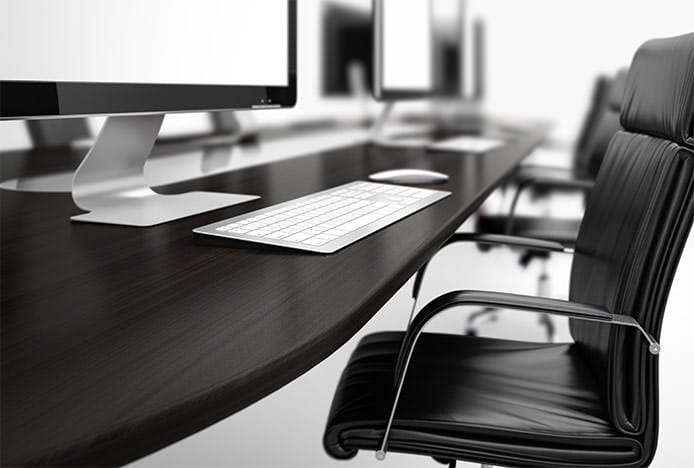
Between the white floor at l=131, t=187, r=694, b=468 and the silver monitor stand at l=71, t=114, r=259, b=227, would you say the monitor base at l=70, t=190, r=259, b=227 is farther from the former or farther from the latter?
the white floor at l=131, t=187, r=694, b=468

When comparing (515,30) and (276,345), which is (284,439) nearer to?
(276,345)

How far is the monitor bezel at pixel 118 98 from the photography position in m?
0.87

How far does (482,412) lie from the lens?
1.01 m

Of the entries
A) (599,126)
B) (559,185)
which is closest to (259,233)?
(559,185)

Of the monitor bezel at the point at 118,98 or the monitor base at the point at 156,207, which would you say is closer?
the monitor bezel at the point at 118,98

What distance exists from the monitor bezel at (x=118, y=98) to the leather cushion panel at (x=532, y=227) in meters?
1.09

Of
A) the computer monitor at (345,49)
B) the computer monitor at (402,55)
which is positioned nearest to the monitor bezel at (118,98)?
the computer monitor at (402,55)

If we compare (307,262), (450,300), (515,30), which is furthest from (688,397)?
(515,30)

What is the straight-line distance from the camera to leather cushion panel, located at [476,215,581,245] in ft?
7.41

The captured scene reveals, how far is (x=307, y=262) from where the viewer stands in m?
0.78

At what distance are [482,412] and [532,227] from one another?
142 centimetres

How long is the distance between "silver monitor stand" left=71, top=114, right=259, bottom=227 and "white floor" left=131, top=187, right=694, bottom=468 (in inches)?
13.9

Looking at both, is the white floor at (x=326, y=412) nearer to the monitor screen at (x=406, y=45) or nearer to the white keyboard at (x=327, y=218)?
the white keyboard at (x=327, y=218)

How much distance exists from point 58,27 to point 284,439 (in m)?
1.25
